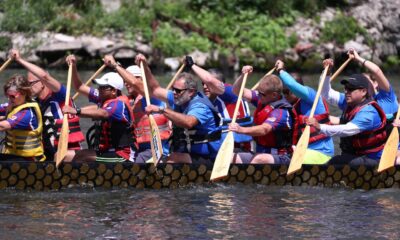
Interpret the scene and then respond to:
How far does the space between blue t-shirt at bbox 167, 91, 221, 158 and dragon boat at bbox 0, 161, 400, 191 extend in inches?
9.5

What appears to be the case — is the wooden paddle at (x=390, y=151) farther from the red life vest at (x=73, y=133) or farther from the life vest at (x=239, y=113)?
the red life vest at (x=73, y=133)

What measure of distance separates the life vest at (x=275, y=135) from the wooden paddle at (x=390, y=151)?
3.14ft

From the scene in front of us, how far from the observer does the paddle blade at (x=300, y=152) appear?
1016cm

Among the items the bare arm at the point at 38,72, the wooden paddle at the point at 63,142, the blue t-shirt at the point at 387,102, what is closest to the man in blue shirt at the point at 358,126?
the blue t-shirt at the point at 387,102

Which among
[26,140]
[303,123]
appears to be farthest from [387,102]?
[26,140]

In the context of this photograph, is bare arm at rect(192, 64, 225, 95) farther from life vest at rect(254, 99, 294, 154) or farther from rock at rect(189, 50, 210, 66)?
rock at rect(189, 50, 210, 66)

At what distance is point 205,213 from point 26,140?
1.91 meters

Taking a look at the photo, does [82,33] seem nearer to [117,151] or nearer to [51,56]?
[51,56]

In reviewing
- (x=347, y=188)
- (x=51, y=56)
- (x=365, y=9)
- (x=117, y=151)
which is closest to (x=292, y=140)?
(x=347, y=188)

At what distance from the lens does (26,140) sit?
10008 mm

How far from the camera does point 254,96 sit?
11.6 meters

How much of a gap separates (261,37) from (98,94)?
18.3 m

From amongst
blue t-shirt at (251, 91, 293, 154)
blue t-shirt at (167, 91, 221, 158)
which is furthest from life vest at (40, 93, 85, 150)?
blue t-shirt at (251, 91, 293, 154)

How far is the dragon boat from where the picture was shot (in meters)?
10.0
